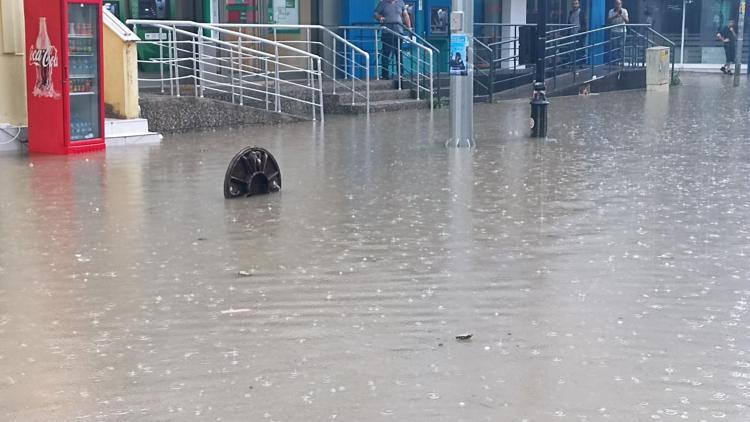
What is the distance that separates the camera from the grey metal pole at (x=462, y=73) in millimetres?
14047

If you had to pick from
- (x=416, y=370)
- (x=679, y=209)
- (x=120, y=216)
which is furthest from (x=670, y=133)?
(x=416, y=370)

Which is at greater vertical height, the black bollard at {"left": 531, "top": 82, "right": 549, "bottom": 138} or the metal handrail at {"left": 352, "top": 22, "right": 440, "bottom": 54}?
the metal handrail at {"left": 352, "top": 22, "right": 440, "bottom": 54}

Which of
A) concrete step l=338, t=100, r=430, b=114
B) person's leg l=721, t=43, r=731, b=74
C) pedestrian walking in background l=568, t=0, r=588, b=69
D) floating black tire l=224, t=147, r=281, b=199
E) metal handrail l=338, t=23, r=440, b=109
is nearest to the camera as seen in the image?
floating black tire l=224, t=147, r=281, b=199

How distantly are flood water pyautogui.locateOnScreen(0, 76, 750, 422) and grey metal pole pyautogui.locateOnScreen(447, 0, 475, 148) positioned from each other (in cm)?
154

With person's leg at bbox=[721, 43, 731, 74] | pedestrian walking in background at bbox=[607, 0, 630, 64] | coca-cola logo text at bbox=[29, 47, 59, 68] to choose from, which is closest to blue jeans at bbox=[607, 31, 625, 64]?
pedestrian walking in background at bbox=[607, 0, 630, 64]

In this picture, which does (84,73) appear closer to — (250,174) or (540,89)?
(250,174)

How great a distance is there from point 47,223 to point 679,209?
17.2ft

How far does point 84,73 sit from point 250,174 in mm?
4580

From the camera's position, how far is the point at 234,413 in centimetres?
473

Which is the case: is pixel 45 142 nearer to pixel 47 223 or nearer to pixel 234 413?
pixel 47 223

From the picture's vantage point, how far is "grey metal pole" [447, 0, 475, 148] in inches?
553

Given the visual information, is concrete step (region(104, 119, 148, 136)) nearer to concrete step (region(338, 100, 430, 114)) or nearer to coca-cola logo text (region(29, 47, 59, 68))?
coca-cola logo text (region(29, 47, 59, 68))

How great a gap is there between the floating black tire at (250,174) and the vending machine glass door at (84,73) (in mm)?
4055

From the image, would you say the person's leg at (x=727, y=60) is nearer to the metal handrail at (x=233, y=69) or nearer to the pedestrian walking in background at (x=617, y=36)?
the pedestrian walking in background at (x=617, y=36)
